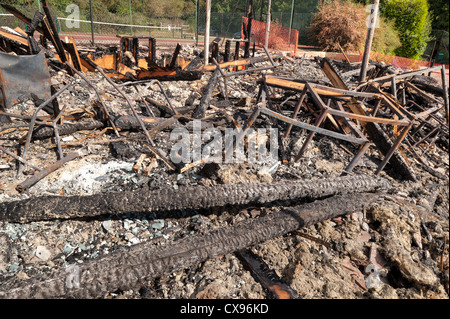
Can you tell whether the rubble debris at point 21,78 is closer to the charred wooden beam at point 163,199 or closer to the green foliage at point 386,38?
the charred wooden beam at point 163,199

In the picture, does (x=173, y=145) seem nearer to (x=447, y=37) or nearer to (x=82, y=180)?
(x=82, y=180)

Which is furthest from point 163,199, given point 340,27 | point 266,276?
point 340,27

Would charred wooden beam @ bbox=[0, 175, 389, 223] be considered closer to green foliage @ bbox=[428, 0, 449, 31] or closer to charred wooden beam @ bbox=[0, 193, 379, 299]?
charred wooden beam @ bbox=[0, 193, 379, 299]

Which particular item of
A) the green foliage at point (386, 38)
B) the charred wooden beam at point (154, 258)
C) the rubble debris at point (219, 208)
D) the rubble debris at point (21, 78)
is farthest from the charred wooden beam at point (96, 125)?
the green foliage at point (386, 38)

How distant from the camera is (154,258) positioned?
245 cm

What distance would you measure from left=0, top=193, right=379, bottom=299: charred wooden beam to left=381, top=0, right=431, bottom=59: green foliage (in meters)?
23.6

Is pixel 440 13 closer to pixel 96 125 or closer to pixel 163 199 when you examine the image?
pixel 96 125

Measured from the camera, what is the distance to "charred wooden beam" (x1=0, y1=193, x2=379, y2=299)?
214cm

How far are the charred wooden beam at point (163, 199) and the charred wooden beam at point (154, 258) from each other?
0.89 feet

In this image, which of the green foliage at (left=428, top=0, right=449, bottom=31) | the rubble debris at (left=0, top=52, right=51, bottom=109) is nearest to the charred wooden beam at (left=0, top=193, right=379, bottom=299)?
the rubble debris at (left=0, top=52, right=51, bottom=109)

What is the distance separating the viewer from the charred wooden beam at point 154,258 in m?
2.14

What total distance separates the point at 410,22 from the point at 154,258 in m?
25.8
